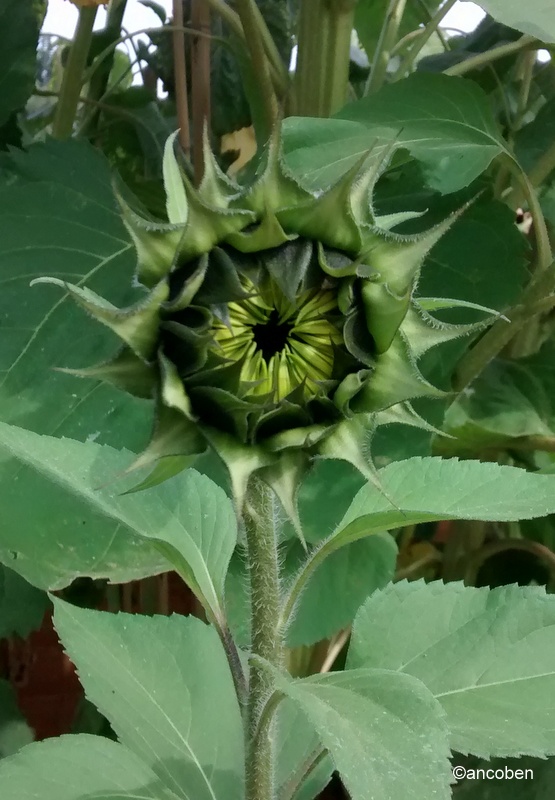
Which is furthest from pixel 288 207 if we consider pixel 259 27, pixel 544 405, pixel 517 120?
pixel 517 120

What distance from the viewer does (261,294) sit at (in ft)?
0.80

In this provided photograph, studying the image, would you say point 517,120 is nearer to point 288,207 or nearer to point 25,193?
point 25,193

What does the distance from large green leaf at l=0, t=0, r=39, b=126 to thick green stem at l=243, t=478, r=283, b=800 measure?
20.0 inches

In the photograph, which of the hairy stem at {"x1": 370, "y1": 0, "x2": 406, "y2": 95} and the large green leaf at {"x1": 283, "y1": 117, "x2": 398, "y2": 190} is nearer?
the large green leaf at {"x1": 283, "y1": 117, "x2": 398, "y2": 190}

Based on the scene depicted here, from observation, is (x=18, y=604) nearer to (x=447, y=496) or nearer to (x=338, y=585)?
(x=338, y=585)

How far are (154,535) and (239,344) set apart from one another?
0.09 metres

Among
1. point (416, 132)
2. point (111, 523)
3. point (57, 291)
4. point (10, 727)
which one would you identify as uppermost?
point (416, 132)

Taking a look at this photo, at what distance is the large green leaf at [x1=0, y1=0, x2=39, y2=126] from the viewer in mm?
631

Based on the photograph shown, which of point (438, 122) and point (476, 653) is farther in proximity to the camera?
point (438, 122)

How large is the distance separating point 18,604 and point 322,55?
1.44 feet

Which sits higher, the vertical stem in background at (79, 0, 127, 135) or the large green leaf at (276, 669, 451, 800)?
the vertical stem in background at (79, 0, 127, 135)

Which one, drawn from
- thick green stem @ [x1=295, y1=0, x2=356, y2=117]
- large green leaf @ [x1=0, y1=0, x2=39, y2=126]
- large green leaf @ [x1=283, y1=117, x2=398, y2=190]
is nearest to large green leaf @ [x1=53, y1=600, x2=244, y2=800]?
large green leaf @ [x1=283, y1=117, x2=398, y2=190]

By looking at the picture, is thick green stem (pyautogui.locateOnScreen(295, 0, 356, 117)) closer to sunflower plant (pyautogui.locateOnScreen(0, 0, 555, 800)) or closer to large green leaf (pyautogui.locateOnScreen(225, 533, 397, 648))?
sunflower plant (pyautogui.locateOnScreen(0, 0, 555, 800))

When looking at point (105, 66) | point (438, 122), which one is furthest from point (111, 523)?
point (105, 66)
